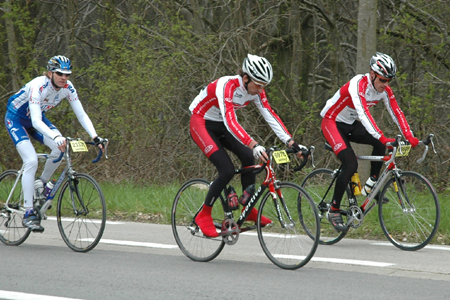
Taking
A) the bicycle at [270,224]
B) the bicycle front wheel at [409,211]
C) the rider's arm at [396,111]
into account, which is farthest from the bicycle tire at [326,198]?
the rider's arm at [396,111]

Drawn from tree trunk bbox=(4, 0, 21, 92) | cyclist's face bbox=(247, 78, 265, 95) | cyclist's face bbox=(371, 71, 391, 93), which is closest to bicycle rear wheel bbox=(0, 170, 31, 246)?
cyclist's face bbox=(247, 78, 265, 95)

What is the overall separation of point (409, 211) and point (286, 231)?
1.75 meters

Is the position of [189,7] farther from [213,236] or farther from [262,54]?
[213,236]

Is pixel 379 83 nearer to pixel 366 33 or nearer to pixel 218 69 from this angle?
pixel 366 33

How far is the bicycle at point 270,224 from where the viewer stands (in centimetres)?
568

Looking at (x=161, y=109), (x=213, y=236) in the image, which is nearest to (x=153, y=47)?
(x=161, y=109)

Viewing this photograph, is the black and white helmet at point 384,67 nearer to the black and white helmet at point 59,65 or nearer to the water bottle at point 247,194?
the water bottle at point 247,194

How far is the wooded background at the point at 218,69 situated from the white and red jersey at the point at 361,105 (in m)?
3.66

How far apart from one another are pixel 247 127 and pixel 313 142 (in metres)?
1.36

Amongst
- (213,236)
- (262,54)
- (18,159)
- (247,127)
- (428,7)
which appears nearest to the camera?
(213,236)

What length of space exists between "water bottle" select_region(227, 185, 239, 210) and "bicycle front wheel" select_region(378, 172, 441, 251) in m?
1.79

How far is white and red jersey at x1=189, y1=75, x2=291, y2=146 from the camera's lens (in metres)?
5.84

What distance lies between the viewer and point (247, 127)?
12125 mm

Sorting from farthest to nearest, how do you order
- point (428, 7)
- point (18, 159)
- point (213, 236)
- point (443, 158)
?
point (18, 159) < point (428, 7) < point (443, 158) < point (213, 236)
